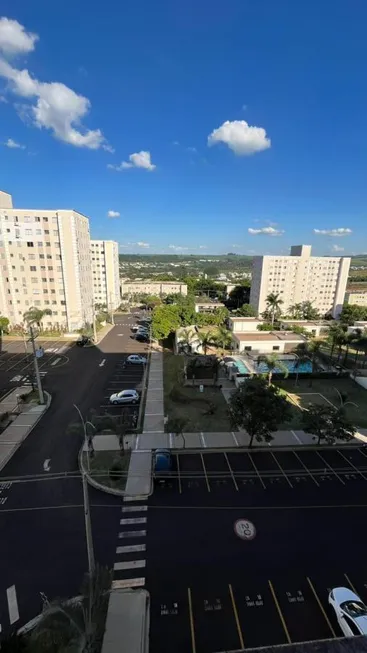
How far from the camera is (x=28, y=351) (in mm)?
51469

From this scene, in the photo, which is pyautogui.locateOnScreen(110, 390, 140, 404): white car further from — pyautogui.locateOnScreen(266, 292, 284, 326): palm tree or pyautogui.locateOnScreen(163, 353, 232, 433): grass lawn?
pyautogui.locateOnScreen(266, 292, 284, 326): palm tree

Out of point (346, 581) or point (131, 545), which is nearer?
point (346, 581)

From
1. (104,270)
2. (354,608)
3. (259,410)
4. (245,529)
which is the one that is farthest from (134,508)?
(104,270)

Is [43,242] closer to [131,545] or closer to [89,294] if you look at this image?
[89,294]

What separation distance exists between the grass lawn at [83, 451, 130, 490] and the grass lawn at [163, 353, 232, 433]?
22.7 feet

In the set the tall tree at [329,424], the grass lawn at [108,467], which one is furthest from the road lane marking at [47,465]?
the tall tree at [329,424]

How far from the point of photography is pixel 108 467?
22.6 metres

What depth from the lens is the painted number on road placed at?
17.2m

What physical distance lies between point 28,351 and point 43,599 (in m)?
43.7

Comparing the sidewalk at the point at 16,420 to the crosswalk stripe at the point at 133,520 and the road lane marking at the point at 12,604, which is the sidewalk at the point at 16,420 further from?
the crosswalk stripe at the point at 133,520

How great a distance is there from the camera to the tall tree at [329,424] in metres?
24.1

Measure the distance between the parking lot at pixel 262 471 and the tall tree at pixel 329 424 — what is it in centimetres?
199

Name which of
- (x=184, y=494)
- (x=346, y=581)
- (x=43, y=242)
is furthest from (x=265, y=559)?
(x=43, y=242)

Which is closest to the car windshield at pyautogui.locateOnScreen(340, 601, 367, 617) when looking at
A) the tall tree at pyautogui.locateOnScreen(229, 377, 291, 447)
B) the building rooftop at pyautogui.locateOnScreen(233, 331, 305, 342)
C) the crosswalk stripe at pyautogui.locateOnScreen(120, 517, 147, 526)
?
the tall tree at pyautogui.locateOnScreen(229, 377, 291, 447)
